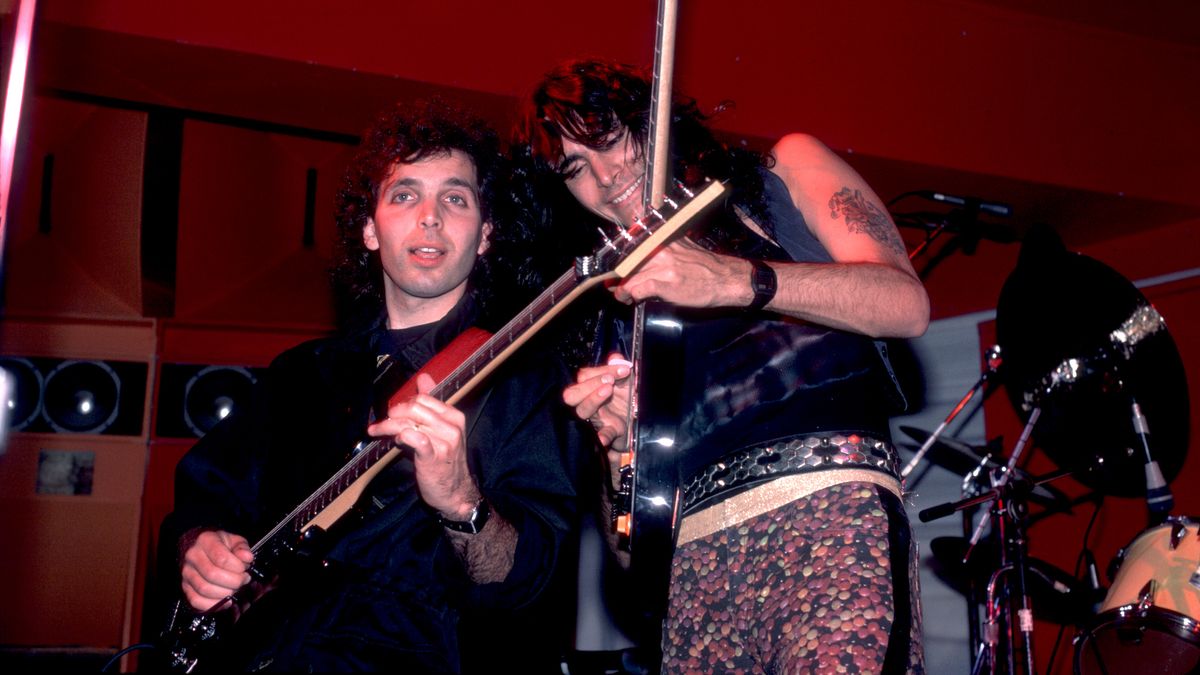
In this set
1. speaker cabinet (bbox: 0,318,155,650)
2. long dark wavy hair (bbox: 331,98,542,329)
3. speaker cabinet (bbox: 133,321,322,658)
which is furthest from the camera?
speaker cabinet (bbox: 133,321,322,658)

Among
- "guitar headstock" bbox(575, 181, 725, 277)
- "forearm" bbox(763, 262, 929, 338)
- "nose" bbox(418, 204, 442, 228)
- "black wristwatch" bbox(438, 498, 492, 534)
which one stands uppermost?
"nose" bbox(418, 204, 442, 228)

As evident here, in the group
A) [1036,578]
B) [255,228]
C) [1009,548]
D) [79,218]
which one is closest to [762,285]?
[1009,548]

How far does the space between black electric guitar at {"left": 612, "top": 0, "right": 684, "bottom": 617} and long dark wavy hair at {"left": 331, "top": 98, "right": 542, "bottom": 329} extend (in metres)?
0.98

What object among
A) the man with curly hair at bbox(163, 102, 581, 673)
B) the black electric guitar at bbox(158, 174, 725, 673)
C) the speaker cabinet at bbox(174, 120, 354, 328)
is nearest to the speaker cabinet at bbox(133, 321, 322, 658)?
the speaker cabinet at bbox(174, 120, 354, 328)

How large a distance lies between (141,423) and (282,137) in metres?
1.98

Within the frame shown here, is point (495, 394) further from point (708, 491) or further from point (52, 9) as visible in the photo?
point (52, 9)

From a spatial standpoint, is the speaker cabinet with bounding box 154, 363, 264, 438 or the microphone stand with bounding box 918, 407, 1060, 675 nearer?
the microphone stand with bounding box 918, 407, 1060, 675

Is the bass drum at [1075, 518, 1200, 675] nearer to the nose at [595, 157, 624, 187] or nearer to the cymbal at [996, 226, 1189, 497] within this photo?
the cymbal at [996, 226, 1189, 497]

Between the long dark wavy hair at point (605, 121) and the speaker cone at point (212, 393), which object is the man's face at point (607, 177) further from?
the speaker cone at point (212, 393)

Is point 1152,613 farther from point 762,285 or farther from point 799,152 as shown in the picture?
point 762,285

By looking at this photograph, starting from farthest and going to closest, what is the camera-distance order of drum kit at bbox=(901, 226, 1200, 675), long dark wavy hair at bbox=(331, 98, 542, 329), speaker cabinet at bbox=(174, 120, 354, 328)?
speaker cabinet at bbox=(174, 120, 354, 328) → drum kit at bbox=(901, 226, 1200, 675) → long dark wavy hair at bbox=(331, 98, 542, 329)

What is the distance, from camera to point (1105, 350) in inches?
167

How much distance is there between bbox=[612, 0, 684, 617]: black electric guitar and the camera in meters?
1.81

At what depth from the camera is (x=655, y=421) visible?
1.89m
